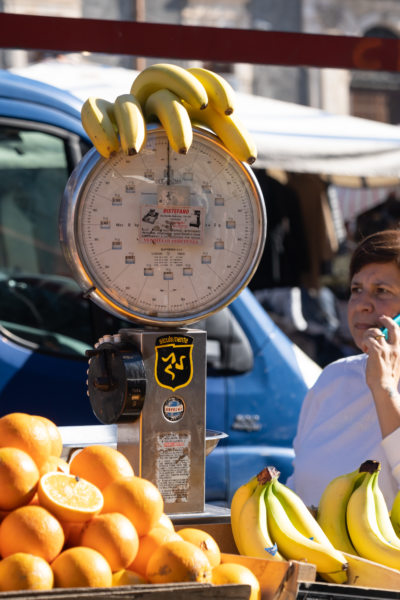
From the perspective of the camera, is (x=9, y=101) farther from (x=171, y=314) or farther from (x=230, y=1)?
(x=230, y=1)

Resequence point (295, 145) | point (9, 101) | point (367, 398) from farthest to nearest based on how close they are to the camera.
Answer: point (295, 145), point (9, 101), point (367, 398)

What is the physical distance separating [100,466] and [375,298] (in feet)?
4.36

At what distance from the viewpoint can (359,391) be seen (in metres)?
2.72

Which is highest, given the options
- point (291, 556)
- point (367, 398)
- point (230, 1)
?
point (230, 1)

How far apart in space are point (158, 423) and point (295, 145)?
452 centimetres

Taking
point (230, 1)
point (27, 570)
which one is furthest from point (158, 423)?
point (230, 1)

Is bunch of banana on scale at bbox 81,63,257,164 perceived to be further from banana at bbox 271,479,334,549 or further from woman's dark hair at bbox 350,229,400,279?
woman's dark hair at bbox 350,229,400,279

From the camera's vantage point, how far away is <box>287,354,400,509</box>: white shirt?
258cm

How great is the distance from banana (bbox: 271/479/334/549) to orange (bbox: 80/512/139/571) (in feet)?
1.33

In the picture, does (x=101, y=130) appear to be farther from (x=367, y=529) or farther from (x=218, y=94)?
(x=367, y=529)

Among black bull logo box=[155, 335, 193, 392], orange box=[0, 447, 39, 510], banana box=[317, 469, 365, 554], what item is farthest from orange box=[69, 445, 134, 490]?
banana box=[317, 469, 365, 554]

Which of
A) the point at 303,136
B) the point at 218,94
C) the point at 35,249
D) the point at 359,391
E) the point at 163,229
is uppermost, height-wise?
the point at 303,136

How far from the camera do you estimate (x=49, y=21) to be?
339 centimetres

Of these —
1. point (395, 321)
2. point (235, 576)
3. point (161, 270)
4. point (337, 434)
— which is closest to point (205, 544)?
point (235, 576)
